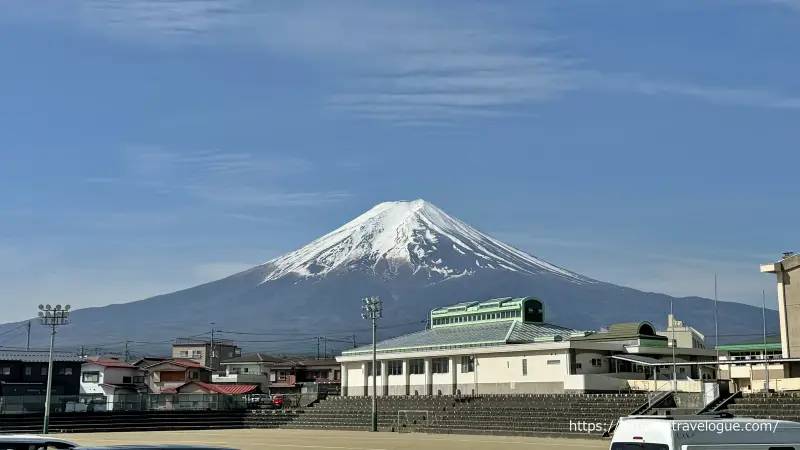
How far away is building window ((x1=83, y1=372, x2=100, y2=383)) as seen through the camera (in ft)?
340

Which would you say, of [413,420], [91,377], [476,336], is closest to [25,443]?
[413,420]

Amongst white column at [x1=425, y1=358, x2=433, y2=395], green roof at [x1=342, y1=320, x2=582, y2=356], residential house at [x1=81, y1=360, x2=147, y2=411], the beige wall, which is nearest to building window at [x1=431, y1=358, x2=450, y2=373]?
white column at [x1=425, y1=358, x2=433, y2=395]

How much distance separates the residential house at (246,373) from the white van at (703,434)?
108 metres

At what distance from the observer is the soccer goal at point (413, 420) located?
64969mm

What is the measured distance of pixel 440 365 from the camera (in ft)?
254

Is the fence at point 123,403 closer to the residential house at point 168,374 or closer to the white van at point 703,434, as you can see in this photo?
the residential house at point 168,374

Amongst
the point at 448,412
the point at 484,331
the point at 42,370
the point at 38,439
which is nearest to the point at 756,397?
the point at 448,412

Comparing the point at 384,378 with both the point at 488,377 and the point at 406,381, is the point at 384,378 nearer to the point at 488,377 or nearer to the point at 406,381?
the point at 406,381

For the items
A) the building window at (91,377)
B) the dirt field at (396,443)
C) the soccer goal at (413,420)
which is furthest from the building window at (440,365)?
the building window at (91,377)

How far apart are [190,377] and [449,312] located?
41285mm

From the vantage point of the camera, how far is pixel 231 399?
8169 cm

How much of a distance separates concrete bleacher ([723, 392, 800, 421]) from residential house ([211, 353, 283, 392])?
8187 centimetres

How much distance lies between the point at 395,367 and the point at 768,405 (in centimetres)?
3831

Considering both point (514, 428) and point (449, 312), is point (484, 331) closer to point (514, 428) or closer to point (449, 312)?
point (449, 312)
